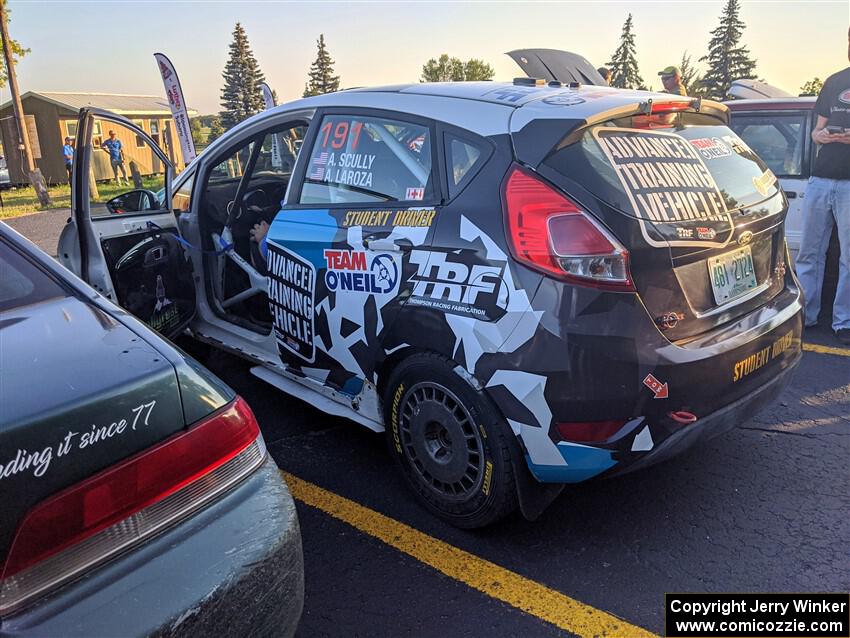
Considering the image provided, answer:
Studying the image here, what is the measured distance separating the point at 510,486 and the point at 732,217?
54.7 inches

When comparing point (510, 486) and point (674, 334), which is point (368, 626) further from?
point (674, 334)

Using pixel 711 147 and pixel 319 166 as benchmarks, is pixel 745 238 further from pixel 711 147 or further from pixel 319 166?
pixel 319 166

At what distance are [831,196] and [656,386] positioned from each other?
3573 mm

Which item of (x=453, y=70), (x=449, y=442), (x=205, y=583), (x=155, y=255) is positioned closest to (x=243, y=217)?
(x=155, y=255)

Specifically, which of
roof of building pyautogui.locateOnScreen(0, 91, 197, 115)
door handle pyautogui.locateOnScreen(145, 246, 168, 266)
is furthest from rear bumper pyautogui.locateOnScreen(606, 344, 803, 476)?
roof of building pyautogui.locateOnScreen(0, 91, 197, 115)

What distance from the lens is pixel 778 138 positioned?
5.23m

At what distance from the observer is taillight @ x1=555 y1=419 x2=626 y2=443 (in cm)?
222

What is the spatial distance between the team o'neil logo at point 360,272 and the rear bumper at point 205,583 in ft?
3.81

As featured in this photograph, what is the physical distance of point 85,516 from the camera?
51.5 inches

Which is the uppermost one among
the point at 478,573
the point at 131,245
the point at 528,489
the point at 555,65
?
the point at 555,65

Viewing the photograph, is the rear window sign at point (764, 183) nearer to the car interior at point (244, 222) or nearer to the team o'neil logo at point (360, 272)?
the team o'neil logo at point (360, 272)

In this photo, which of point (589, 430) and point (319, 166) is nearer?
point (589, 430)

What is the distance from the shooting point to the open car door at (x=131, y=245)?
3.24 m

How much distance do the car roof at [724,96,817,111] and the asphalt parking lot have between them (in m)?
2.91
